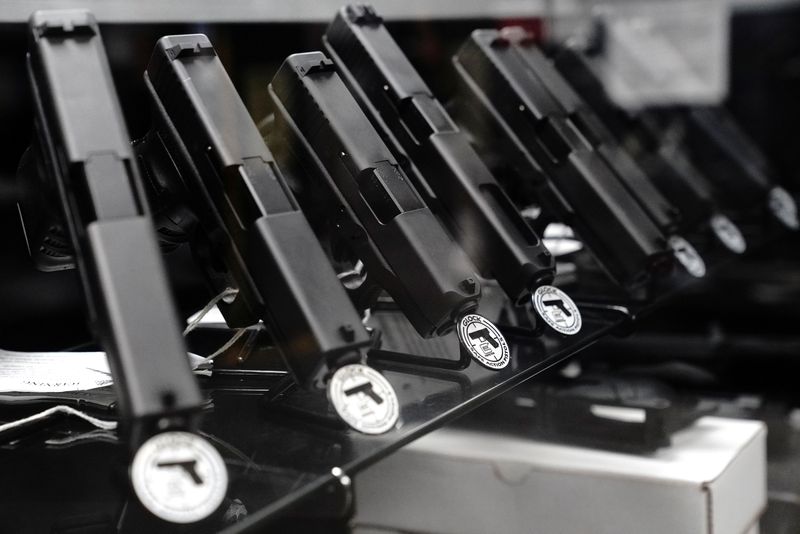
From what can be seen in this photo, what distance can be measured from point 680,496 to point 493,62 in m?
0.42

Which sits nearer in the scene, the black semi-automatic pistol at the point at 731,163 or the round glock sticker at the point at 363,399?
the round glock sticker at the point at 363,399

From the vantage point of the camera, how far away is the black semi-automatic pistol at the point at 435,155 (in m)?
0.74

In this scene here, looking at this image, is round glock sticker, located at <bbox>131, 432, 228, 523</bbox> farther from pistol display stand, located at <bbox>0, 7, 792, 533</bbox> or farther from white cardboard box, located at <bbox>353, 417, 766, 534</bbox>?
white cardboard box, located at <bbox>353, 417, 766, 534</bbox>

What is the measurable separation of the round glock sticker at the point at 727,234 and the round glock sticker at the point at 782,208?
14 cm

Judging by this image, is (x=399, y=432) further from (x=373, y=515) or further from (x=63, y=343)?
(x=63, y=343)

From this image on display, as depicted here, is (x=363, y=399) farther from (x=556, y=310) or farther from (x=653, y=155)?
(x=653, y=155)

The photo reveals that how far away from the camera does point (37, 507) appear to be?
52 cm

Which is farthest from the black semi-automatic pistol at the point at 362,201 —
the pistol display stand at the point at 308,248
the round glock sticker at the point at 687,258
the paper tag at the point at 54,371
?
the round glock sticker at the point at 687,258

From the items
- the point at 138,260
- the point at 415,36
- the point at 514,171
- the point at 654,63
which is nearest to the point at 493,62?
the point at 514,171

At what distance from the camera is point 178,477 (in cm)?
44

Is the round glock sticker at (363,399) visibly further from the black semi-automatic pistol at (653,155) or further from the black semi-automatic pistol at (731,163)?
the black semi-automatic pistol at (731,163)

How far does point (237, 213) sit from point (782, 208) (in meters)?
0.87

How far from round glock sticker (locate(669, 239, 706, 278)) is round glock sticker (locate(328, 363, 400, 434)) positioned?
45 cm

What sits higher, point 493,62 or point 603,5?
point 603,5
